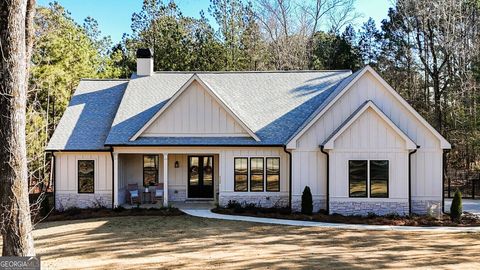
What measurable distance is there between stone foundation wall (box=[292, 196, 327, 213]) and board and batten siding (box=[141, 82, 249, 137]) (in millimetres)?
4179

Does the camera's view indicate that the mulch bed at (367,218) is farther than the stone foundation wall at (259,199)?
No

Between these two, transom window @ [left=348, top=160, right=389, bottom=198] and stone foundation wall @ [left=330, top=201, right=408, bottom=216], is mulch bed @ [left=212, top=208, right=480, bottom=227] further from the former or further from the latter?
transom window @ [left=348, top=160, right=389, bottom=198]

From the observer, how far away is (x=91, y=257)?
34.5ft

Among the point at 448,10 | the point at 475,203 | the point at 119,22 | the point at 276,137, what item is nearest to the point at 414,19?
the point at 448,10

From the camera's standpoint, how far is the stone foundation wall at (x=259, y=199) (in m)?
17.5

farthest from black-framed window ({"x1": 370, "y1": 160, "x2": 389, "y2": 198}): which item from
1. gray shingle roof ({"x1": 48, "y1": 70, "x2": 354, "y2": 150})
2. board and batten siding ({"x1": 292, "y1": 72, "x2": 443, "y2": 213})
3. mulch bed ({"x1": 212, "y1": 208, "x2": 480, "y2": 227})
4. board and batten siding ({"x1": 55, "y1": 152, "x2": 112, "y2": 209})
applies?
board and batten siding ({"x1": 55, "y1": 152, "x2": 112, "y2": 209})

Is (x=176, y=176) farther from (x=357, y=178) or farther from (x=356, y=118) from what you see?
(x=356, y=118)

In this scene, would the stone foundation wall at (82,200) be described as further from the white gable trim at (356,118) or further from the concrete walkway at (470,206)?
the concrete walkway at (470,206)

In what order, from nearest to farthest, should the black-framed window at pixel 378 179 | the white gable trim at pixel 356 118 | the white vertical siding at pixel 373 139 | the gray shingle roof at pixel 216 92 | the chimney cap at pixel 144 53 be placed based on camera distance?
the white gable trim at pixel 356 118 < the black-framed window at pixel 378 179 < the white vertical siding at pixel 373 139 < the gray shingle roof at pixel 216 92 < the chimney cap at pixel 144 53

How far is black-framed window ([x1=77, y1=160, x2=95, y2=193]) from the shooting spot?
708 inches

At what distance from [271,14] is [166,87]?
776 inches

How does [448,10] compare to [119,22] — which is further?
[119,22]

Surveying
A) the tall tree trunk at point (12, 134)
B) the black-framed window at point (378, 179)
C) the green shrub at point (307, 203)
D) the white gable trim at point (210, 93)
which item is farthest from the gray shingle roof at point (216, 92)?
the tall tree trunk at point (12, 134)

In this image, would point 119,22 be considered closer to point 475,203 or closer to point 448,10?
point 448,10
